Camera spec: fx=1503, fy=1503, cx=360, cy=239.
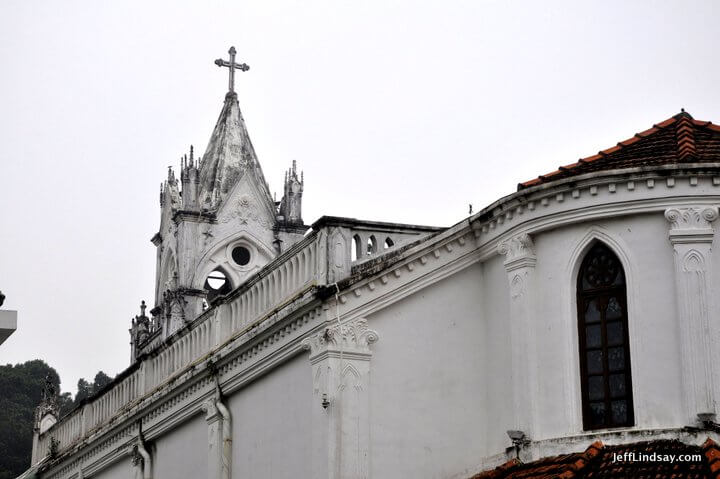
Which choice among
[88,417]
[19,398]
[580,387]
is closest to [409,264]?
[580,387]

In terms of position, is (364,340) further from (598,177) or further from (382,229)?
(598,177)

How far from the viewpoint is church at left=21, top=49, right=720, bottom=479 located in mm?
22406

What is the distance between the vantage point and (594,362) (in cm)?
2323

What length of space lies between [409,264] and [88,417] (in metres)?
15.2

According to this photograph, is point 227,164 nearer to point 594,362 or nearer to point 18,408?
point 594,362

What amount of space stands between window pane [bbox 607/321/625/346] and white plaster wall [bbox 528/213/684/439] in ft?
1.00

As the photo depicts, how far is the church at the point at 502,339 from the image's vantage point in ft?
73.5

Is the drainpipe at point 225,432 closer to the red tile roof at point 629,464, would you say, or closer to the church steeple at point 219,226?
the red tile roof at point 629,464

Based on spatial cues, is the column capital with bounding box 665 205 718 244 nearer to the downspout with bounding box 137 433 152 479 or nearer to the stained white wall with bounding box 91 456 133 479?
the downspout with bounding box 137 433 152 479

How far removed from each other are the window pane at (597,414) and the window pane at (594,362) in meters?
0.52

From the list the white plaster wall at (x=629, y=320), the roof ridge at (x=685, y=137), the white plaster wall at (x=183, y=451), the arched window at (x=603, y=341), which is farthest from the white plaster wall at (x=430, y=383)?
the white plaster wall at (x=183, y=451)

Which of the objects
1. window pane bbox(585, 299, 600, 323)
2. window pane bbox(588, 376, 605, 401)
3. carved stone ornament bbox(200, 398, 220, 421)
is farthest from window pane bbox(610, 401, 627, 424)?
carved stone ornament bbox(200, 398, 220, 421)

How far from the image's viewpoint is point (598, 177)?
75.6 ft

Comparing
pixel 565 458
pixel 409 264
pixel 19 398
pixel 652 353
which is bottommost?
pixel 565 458
